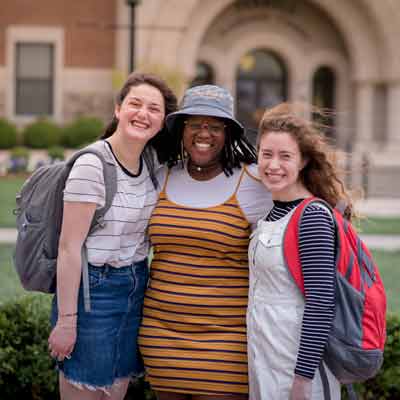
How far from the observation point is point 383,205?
16141mm

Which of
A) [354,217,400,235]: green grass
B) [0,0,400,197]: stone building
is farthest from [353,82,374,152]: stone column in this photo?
[354,217,400,235]: green grass

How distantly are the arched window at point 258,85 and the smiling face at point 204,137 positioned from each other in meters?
24.7

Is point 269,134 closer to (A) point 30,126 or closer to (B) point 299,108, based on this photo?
(B) point 299,108

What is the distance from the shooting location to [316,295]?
282cm

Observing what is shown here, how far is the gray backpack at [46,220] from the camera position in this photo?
3225 millimetres

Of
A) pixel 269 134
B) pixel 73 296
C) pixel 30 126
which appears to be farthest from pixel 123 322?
pixel 30 126

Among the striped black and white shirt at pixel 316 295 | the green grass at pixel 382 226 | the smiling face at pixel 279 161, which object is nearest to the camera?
the striped black and white shirt at pixel 316 295

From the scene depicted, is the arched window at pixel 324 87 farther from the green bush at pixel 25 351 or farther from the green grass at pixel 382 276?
the green bush at pixel 25 351

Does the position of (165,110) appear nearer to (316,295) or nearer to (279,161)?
(279,161)

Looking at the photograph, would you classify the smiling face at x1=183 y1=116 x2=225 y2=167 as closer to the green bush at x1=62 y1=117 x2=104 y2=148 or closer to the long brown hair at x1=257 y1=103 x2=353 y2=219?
the long brown hair at x1=257 y1=103 x2=353 y2=219

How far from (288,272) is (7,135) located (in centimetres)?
2106

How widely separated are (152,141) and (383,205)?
43.4 ft

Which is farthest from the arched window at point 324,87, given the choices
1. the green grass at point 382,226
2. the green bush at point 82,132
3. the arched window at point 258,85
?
the green grass at point 382,226

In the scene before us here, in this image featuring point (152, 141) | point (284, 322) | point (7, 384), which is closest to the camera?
point (284, 322)
